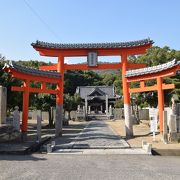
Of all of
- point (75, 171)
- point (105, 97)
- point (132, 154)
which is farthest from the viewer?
point (105, 97)

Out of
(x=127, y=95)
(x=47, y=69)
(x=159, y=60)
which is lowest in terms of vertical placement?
(x=127, y=95)

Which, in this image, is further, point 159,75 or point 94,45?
point 94,45

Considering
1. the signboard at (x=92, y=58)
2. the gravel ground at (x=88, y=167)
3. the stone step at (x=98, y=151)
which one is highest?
the signboard at (x=92, y=58)

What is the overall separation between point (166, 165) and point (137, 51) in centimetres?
1129

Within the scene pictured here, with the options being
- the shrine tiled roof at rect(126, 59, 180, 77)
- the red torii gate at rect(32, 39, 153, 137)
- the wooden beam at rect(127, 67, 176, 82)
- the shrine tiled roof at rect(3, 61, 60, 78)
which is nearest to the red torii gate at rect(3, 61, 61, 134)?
the shrine tiled roof at rect(3, 61, 60, 78)

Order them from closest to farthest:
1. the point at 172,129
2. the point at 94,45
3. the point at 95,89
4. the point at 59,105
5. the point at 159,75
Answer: the point at 172,129, the point at 159,75, the point at 59,105, the point at 94,45, the point at 95,89

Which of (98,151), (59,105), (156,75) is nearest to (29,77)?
(59,105)

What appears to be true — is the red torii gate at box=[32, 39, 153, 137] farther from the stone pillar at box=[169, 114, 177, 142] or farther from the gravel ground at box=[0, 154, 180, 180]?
the gravel ground at box=[0, 154, 180, 180]

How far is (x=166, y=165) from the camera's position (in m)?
10.6

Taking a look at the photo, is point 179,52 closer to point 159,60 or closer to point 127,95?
point 159,60

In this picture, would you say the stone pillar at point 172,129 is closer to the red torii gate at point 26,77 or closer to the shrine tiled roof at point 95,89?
the red torii gate at point 26,77

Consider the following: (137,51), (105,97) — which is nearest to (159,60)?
(137,51)

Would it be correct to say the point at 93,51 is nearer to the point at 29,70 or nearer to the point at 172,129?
the point at 29,70

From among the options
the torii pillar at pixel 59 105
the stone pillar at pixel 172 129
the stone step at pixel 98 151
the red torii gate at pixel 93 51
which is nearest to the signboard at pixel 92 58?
the red torii gate at pixel 93 51
